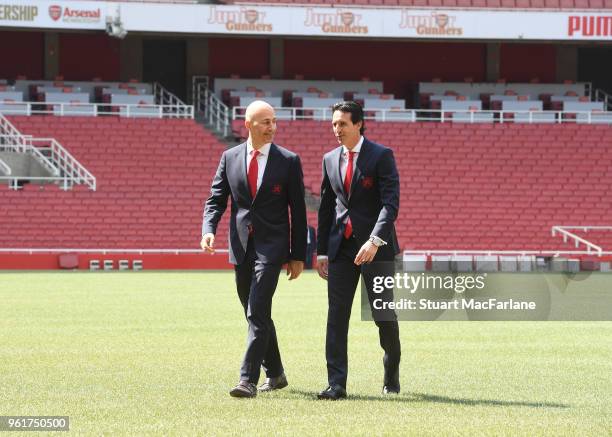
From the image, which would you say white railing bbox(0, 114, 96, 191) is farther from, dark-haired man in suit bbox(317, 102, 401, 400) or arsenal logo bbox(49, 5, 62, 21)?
dark-haired man in suit bbox(317, 102, 401, 400)

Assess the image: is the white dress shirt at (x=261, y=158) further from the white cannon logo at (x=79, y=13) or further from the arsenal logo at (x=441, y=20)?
the arsenal logo at (x=441, y=20)

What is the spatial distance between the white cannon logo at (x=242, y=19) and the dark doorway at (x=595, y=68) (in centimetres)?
1443

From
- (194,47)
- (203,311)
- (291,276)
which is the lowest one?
(203,311)

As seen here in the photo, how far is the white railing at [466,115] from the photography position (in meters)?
Answer: 43.8

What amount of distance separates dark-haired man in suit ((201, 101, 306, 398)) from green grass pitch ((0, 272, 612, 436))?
76cm

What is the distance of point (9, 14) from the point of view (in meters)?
42.3

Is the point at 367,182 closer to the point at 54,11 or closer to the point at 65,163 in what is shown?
the point at 65,163

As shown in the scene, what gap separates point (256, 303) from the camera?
348 inches

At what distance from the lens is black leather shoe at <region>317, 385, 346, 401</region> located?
28.3 ft

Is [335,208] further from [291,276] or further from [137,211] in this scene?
[137,211]

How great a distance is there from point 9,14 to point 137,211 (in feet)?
32.0

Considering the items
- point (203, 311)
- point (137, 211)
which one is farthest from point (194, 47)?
point (203, 311)

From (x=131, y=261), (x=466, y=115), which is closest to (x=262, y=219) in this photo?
(x=131, y=261)

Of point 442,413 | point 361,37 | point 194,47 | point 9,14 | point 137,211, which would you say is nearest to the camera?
point 442,413
